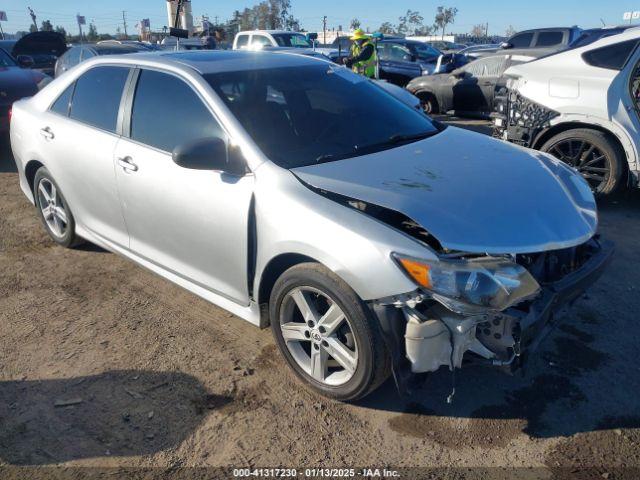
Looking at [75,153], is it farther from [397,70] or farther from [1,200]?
[397,70]

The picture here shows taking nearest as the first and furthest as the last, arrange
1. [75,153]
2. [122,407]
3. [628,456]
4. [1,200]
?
[628,456] → [122,407] → [75,153] → [1,200]

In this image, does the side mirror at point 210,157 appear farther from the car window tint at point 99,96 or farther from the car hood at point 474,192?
the car window tint at point 99,96

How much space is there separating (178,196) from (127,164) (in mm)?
587

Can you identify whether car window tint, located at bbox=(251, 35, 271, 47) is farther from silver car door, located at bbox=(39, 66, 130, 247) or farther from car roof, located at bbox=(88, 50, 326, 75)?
car roof, located at bbox=(88, 50, 326, 75)

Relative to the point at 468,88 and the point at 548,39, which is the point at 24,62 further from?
the point at 548,39

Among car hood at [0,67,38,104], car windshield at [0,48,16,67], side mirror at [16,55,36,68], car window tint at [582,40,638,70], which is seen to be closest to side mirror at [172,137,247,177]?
car window tint at [582,40,638,70]

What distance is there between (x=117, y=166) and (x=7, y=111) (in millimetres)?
5418

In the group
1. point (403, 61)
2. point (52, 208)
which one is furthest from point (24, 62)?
point (403, 61)

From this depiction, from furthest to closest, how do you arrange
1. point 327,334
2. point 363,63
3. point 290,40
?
point 290,40 < point 363,63 < point 327,334

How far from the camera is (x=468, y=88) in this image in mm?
10164

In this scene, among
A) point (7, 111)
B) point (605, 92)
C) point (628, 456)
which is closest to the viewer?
point (628, 456)

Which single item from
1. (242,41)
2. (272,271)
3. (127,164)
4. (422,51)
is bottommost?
(272,271)

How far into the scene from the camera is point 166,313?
12.2ft

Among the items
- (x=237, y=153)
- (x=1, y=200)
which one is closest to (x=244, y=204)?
(x=237, y=153)
